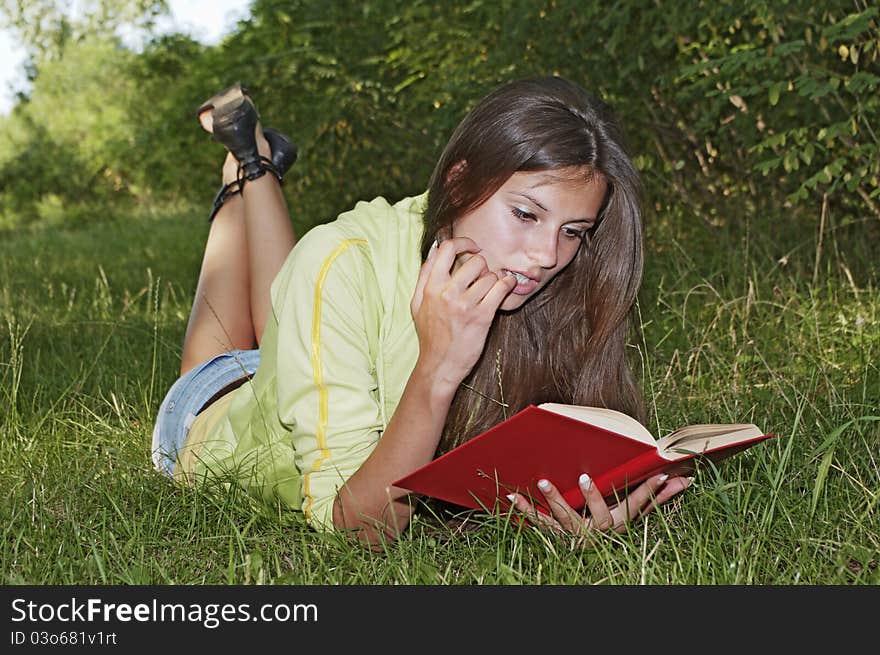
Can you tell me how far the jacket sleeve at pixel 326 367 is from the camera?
2.13 m

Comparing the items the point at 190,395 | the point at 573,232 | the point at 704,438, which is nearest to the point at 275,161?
the point at 190,395

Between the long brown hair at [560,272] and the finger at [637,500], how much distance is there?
1.15 ft

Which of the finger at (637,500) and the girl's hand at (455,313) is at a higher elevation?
the girl's hand at (455,313)

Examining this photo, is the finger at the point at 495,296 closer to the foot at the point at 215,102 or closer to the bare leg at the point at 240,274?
the bare leg at the point at 240,274

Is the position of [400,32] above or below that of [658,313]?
above

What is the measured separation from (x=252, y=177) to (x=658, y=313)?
164 centimetres

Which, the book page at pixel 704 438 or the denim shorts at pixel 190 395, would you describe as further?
the denim shorts at pixel 190 395

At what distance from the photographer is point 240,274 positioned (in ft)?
11.1

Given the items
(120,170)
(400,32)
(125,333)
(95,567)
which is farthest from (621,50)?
(120,170)

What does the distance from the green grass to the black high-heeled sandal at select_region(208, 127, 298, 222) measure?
705 mm

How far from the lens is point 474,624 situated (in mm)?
1793

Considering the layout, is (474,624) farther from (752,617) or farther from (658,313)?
(658,313)

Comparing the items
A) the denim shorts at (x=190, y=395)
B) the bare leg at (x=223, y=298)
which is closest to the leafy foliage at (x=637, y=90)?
the bare leg at (x=223, y=298)

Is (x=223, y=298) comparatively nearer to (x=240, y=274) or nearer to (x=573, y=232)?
(x=240, y=274)
